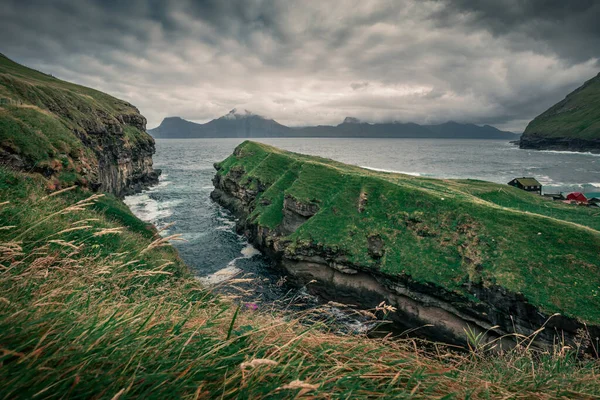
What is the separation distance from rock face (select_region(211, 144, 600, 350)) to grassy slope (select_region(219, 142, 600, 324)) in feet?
1.68

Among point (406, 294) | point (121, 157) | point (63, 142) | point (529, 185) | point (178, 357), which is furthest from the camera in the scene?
point (529, 185)

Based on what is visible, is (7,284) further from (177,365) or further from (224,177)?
(224,177)

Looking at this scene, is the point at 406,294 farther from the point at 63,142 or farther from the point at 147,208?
the point at 147,208

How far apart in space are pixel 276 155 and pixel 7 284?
53911 mm

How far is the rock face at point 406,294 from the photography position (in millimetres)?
18859

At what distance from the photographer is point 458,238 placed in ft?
81.3

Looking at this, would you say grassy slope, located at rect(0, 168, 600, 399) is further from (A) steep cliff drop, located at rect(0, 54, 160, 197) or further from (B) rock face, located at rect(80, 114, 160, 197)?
(B) rock face, located at rect(80, 114, 160, 197)

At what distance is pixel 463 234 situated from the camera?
24953 mm

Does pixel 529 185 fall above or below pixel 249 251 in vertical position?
above

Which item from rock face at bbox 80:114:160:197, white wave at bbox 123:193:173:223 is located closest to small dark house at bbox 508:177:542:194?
white wave at bbox 123:193:173:223

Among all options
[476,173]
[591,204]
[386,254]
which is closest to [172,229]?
[386,254]

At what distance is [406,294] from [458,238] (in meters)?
7.59

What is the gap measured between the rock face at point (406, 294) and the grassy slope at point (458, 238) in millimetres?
512

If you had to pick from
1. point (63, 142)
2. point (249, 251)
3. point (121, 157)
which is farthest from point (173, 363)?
point (121, 157)
